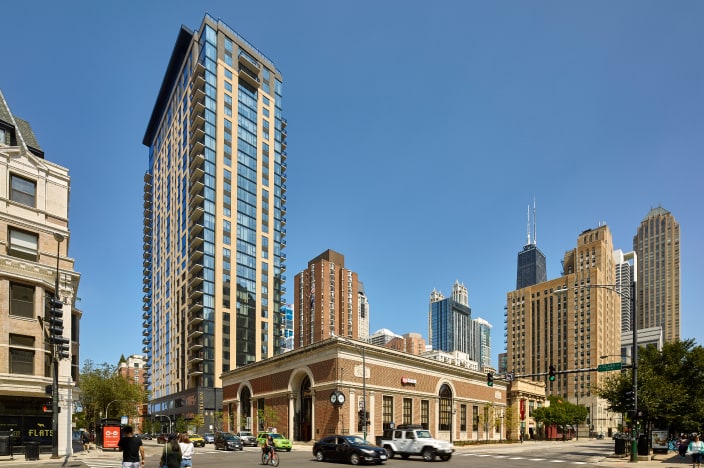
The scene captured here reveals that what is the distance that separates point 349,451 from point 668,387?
90.7ft

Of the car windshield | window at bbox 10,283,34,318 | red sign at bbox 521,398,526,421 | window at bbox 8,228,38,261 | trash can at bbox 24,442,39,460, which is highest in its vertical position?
window at bbox 8,228,38,261

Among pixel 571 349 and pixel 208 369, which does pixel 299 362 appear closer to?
pixel 208 369

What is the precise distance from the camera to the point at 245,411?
7106cm

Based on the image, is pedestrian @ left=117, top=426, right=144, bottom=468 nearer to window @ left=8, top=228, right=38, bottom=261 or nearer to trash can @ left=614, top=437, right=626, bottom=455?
window @ left=8, top=228, right=38, bottom=261

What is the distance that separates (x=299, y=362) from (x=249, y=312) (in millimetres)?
39743

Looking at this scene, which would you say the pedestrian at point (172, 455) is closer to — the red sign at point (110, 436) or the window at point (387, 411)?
the red sign at point (110, 436)

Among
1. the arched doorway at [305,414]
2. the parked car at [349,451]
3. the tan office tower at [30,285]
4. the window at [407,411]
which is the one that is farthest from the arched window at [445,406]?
the tan office tower at [30,285]

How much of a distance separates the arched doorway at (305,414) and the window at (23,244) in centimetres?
3181

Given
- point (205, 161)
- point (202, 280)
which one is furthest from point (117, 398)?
point (205, 161)

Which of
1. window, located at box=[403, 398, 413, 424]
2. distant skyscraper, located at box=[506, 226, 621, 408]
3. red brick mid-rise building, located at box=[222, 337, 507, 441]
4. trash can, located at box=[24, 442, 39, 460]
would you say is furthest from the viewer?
distant skyscraper, located at box=[506, 226, 621, 408]

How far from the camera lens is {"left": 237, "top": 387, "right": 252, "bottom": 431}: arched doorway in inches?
2712

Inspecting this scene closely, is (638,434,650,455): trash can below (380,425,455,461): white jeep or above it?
below

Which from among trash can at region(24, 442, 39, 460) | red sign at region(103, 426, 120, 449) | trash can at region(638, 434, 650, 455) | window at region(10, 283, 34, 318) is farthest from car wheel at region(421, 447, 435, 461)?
red sign at region(103, 426, 120, 449)

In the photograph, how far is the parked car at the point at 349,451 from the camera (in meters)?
27.9
